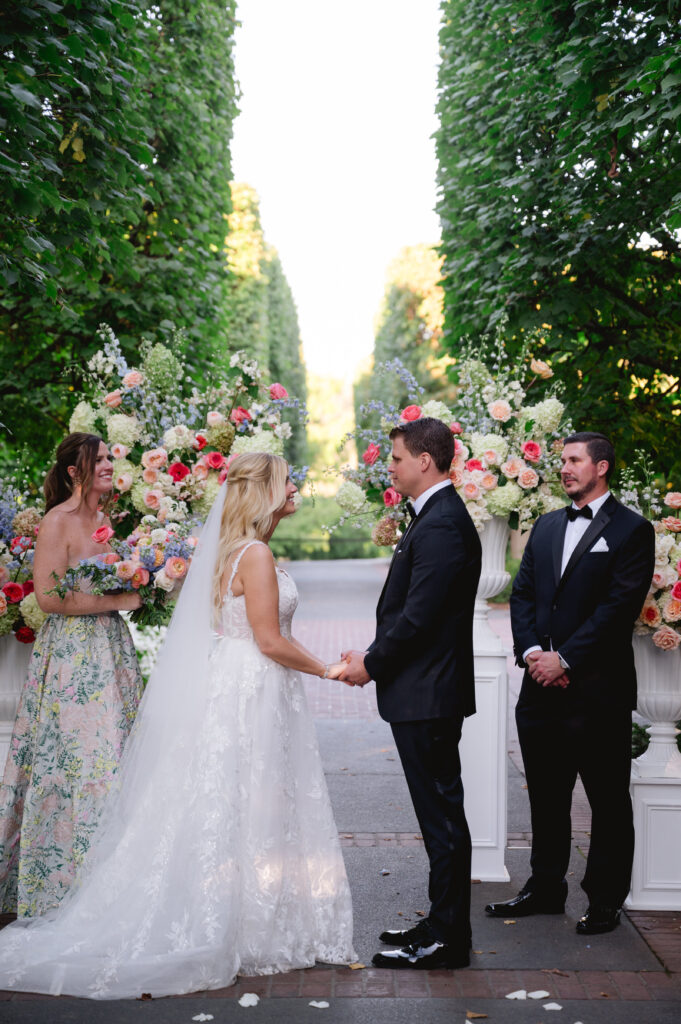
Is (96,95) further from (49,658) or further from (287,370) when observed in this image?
(287,370)

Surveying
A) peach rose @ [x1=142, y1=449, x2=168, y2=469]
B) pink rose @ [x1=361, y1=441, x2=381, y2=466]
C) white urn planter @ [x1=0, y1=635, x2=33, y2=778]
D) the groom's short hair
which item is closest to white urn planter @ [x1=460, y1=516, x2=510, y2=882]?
pink rose @ [x1=361, y1=441, x2=381, y2=466]

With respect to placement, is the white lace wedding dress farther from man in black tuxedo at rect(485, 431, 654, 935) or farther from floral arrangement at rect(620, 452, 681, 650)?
floral arrangement at rect(620, 452, 681, 650)

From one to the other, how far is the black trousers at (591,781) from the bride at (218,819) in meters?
1.17

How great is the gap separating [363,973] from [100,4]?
6283 mm

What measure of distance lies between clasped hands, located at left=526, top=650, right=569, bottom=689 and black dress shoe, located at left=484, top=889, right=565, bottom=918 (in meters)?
1.10

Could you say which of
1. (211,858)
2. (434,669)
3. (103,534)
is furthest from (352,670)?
(103,534)

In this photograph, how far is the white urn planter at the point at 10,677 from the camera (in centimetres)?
575

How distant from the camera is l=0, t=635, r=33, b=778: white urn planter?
5746mm

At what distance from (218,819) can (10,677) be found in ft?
6.20

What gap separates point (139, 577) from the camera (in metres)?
5.05

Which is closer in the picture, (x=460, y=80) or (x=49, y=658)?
(x=49, y=658)

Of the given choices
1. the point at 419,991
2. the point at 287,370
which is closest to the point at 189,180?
the point at 419,991

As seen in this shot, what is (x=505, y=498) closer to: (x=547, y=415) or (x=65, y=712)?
(x=547, y=415)

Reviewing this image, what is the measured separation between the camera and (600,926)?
4.95m
